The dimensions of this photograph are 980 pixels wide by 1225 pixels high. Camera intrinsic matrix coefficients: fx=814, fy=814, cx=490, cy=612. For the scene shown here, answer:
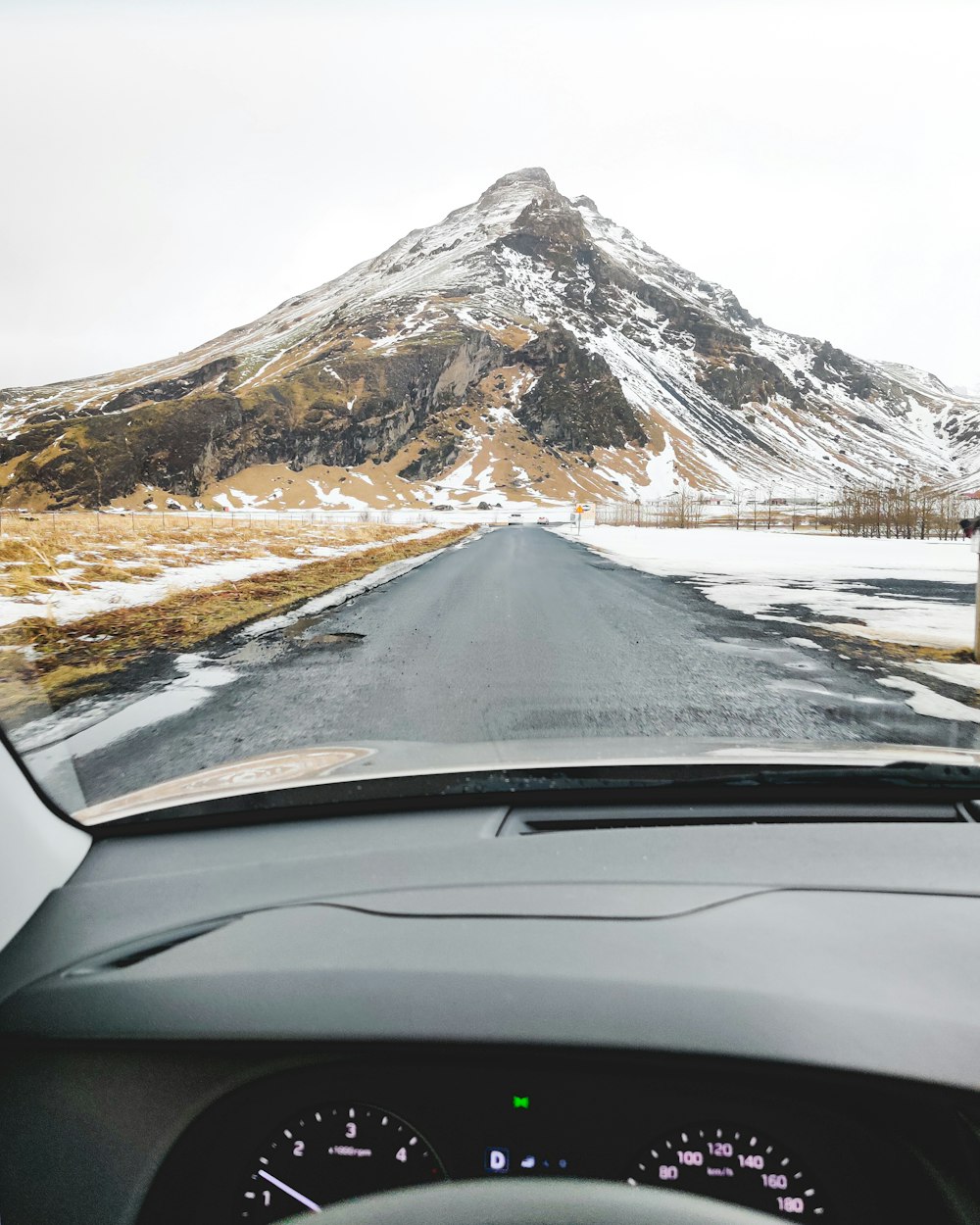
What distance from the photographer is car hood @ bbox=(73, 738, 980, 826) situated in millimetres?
2203

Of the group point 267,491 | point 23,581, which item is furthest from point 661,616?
point 267,491

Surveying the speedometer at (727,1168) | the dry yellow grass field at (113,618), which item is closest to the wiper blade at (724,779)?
the speedometer at (727,1168)

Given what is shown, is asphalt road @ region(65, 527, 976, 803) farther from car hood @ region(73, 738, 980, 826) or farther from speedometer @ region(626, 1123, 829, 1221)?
speedometer @ region(626, 1123, 829, 1221)

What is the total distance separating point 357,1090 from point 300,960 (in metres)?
0.26

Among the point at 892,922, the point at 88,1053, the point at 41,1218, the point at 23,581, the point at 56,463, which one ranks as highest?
the point at 56,463

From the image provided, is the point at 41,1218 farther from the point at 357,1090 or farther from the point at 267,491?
the point at 267,491

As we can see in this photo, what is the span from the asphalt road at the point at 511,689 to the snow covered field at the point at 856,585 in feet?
3.81

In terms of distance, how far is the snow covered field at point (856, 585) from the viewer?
903 cm

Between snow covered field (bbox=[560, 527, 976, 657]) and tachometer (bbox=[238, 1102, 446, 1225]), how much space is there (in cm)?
487

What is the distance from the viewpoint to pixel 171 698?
5.52m

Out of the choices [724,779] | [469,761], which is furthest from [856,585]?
[469,761]

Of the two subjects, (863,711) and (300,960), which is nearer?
(300,960)

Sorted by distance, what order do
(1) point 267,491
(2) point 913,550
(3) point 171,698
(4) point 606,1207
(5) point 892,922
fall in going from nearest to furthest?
1. (4) point 606,1207
2. (5) point 892,922
3. (3) point 171,698
4. (2) point 913,550
5. (1) point 267,491

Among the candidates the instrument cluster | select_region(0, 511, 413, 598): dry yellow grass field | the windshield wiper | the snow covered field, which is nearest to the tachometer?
the instrument cluster
